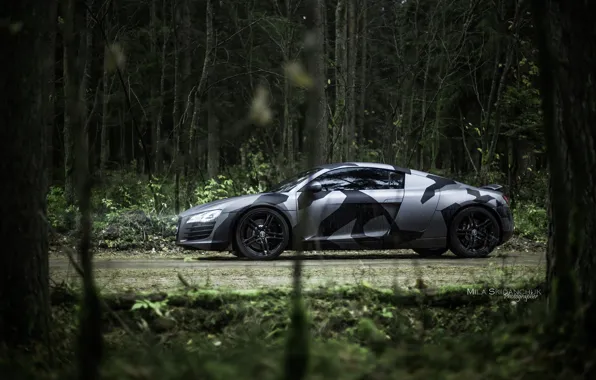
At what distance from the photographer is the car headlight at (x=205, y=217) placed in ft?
36.2

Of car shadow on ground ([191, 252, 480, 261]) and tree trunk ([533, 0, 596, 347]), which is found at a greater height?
tree trunk ([533, 0, 596, 347])

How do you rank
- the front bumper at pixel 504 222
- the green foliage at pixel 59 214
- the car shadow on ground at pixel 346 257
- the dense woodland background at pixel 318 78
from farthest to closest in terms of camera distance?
the dense woodland background at pixel 318 78, the green foliage at pixel 59 214, the front bumper at pixel 504 222, the car shadow on ground at pixel 346 257

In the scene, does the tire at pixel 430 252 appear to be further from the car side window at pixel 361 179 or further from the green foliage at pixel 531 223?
the green foliage at pixel 531 223

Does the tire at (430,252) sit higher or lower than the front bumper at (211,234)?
lower

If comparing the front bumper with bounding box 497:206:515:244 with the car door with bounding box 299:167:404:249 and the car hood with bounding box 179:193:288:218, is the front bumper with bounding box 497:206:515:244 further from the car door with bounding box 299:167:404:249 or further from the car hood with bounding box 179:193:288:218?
the car hood with bounding box 179:193:288:218

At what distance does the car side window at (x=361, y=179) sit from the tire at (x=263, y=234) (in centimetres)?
91

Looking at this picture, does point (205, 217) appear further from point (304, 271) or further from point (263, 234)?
point (304, 271)

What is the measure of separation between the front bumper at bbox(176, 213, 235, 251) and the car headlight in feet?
0.15

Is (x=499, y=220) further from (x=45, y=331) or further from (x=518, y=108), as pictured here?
(x=518, y=108)

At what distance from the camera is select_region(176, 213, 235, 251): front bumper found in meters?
11.0

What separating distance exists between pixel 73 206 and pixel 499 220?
8646 mm

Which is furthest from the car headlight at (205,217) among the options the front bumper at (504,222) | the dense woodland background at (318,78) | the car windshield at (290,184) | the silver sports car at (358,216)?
the front bumper at (504,222)

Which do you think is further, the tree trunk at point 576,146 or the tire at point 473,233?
the tire at point 473,233

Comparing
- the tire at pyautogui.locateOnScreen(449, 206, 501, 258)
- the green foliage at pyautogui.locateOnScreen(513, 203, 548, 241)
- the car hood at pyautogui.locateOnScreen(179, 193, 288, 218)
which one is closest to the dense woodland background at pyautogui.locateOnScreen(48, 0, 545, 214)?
the car hood at pyautogui.locateOnScreen(179, 193, 288, 218)
